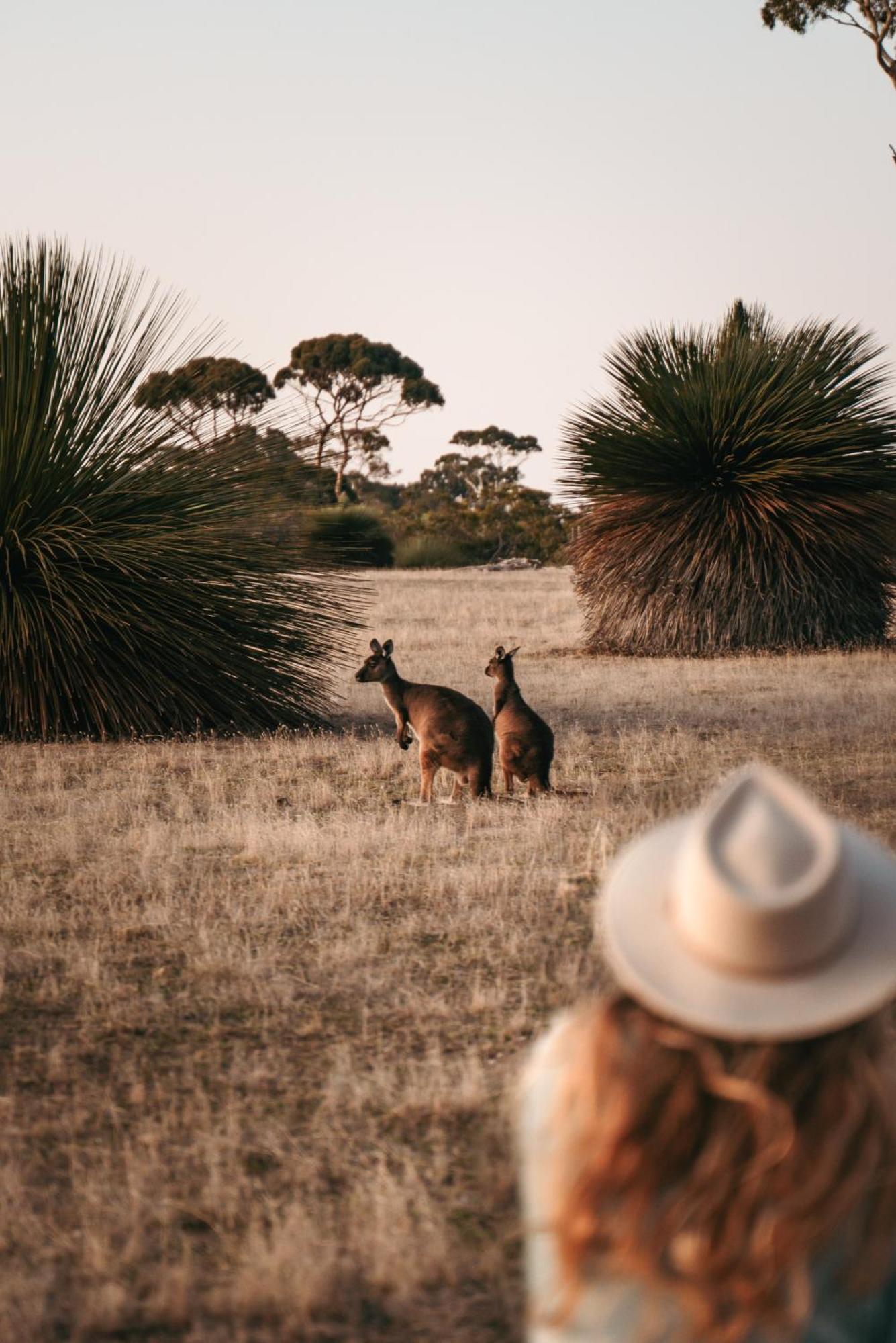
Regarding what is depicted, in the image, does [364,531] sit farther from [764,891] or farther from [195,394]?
[764,891]

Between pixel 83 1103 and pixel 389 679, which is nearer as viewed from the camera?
pixel 83 1103

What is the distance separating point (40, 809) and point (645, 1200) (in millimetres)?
6628

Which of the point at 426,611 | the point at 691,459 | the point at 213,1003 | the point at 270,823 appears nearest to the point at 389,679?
the point at 270,823

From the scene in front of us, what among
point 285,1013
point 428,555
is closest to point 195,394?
point 285,1013

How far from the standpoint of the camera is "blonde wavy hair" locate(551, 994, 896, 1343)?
119 centimetres

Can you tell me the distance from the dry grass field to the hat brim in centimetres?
180

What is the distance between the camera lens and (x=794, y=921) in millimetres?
1109

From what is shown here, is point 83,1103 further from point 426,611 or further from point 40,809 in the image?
point 426,611

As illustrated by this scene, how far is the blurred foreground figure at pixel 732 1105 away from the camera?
44.4 inches

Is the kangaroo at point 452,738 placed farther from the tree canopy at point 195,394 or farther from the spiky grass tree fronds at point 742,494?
the spiky grass tree fronds at point 742,494

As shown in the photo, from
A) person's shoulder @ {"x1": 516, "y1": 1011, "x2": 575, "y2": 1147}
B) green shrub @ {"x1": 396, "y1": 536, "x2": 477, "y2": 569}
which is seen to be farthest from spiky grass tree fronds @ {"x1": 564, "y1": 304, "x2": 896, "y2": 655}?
green shrub @ {"x1": 396, "y1": 536, "x2": 477, "y2": 569}

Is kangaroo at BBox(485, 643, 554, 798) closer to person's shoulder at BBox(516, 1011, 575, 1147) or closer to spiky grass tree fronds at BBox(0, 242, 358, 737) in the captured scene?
spiky grass tree fronds at BBox(0, 242, 358, 737)

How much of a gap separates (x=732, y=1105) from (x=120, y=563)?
8.62m

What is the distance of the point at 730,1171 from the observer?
3.96 ft
